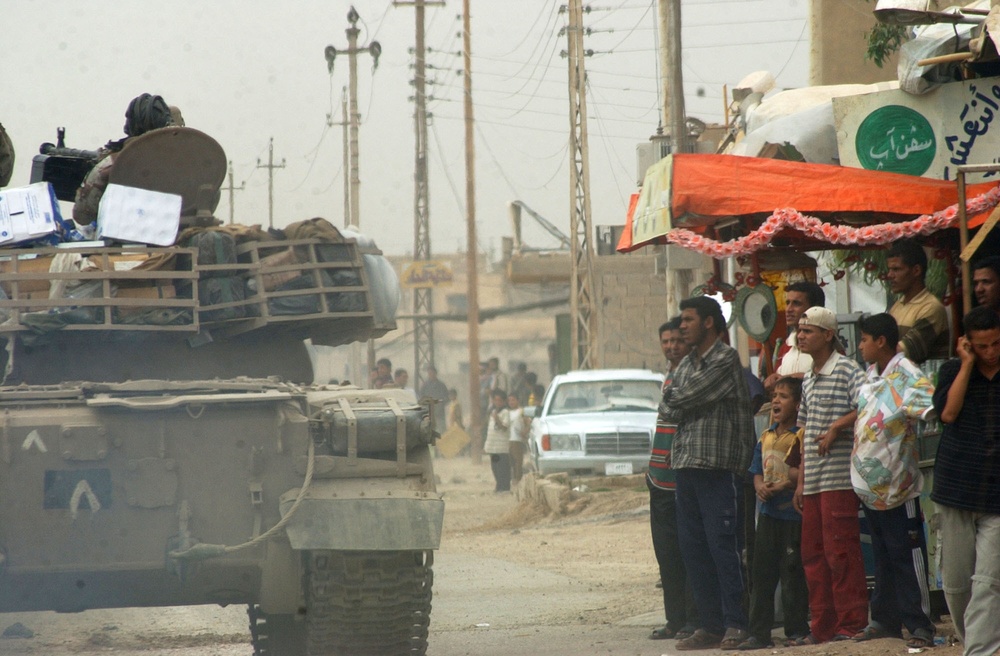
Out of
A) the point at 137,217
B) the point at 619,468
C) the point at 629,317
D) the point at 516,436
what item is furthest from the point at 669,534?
the point at 629,317

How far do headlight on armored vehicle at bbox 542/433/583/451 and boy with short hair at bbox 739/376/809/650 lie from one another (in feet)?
32.6

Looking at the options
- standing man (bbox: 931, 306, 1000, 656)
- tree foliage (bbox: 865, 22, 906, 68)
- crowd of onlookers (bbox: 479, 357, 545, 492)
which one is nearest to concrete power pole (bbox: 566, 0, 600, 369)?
crowd of onlookers (bbox: 479, 357, 545, 492)

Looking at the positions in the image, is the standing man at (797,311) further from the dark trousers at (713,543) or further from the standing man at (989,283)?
the standing man at (989,283)

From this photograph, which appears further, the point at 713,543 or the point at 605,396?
the point at 605,396

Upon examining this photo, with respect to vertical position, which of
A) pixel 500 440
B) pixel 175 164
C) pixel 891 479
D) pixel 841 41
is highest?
pixel 841 41

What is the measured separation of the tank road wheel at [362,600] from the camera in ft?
19.4

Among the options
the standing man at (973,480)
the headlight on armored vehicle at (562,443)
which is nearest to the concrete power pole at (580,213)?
the headlight on armored vehicle at (562,443)

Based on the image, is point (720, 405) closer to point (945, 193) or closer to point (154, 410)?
point (945, 193)

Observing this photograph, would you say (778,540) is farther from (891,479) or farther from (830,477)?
(891,479)

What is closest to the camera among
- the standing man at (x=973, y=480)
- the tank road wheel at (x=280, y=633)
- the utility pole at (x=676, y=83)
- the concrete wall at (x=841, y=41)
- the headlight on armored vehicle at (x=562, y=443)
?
the standing man at (x=973, y=480)

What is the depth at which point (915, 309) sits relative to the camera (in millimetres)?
6719

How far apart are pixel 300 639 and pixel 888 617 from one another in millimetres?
2851

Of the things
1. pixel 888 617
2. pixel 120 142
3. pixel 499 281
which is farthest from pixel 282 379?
pixel 499 281

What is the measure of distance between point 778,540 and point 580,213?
2004cm
